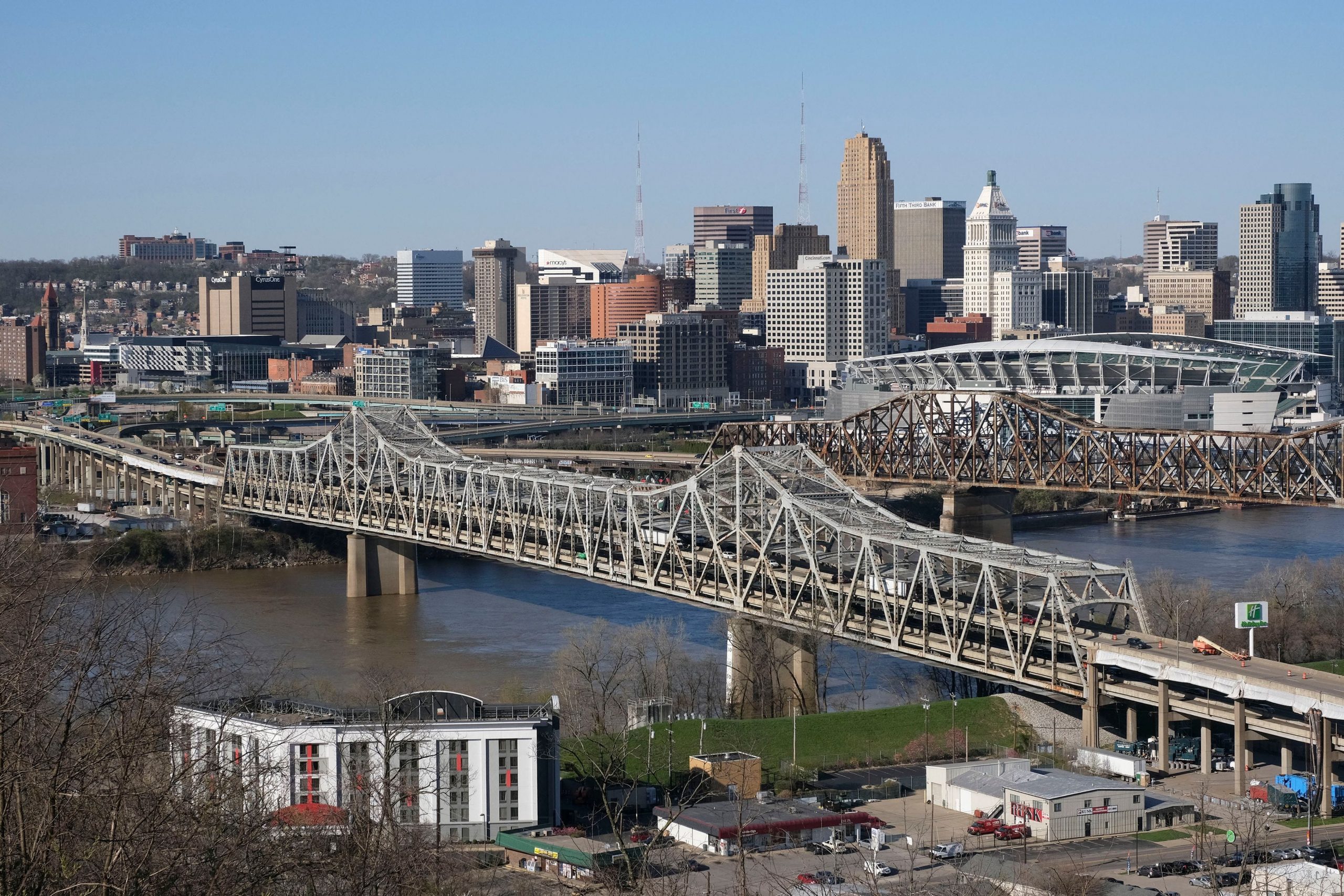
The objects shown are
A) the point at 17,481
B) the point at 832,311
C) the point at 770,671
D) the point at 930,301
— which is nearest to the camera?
the point at 770,671

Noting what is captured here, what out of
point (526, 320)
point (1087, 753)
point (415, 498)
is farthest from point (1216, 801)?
point (526, 320)

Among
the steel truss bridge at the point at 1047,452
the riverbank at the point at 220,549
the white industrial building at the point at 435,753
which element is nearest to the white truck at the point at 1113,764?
the white industrial building at the point at 435,753

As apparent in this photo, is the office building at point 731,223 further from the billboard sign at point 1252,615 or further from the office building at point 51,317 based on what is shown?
the billboard sign at point 1252,615

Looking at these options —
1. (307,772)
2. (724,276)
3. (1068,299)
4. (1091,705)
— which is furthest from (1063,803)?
(1068,299)

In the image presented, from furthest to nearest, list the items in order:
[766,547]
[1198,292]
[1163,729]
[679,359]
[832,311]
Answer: [1198,292], [832,311], [679,359], [766,547], [1163,729]

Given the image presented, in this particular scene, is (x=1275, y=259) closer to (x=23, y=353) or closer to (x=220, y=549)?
(x=23, y=353)
